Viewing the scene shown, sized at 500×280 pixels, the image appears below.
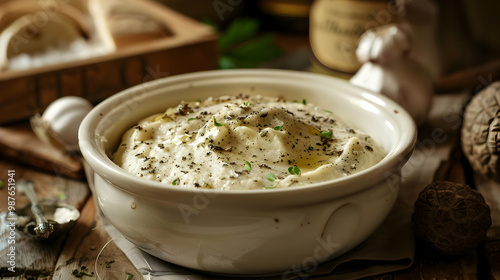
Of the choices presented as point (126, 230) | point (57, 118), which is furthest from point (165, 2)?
point (126, 230)

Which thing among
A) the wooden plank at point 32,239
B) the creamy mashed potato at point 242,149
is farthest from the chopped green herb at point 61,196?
the creamy mashed potato at point 242,149

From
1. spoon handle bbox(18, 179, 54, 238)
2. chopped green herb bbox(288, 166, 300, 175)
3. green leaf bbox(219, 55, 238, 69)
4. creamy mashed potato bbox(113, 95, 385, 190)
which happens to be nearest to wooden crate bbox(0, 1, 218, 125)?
green leaf bbox(219, 55, 238, 69)

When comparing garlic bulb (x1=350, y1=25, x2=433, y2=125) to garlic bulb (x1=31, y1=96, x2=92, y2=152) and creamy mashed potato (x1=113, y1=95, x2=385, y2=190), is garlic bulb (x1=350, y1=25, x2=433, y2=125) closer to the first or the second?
creamy mashed potato (x1=113, y1=95, x2=385, y2=190)

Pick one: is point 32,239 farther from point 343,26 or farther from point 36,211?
point 343,26

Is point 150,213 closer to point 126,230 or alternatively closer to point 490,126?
point 126,230

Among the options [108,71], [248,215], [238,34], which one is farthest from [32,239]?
[238,34]
